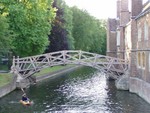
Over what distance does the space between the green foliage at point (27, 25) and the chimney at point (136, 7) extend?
12.7 metres

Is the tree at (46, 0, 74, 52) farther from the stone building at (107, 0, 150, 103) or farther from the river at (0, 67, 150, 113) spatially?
the river at (0, 67, 150, 113)

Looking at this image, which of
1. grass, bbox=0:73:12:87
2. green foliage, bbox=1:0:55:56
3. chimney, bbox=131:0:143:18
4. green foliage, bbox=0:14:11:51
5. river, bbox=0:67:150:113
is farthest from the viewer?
green foliage, bbox=1:0:55:56

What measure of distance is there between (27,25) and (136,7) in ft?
47.0

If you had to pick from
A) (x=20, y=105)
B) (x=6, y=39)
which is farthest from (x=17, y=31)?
(x=20, y=105)

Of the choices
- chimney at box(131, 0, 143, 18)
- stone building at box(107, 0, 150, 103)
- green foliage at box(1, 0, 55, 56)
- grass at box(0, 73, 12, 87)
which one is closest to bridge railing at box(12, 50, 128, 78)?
grass at box(0, 73, 12, 87)

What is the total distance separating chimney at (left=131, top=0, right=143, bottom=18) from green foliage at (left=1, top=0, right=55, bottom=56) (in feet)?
41.5

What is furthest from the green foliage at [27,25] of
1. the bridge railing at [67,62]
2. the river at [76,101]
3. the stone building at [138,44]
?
the stone building at [138,44]

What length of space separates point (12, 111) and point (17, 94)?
8.16 m

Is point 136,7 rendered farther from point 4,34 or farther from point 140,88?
point 4,34

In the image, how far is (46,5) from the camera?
45.2 m

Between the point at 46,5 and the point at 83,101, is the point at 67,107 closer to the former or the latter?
the point at 83,101

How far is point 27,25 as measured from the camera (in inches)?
1578

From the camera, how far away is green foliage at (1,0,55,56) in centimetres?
3803

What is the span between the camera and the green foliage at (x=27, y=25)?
38031 millimetres
